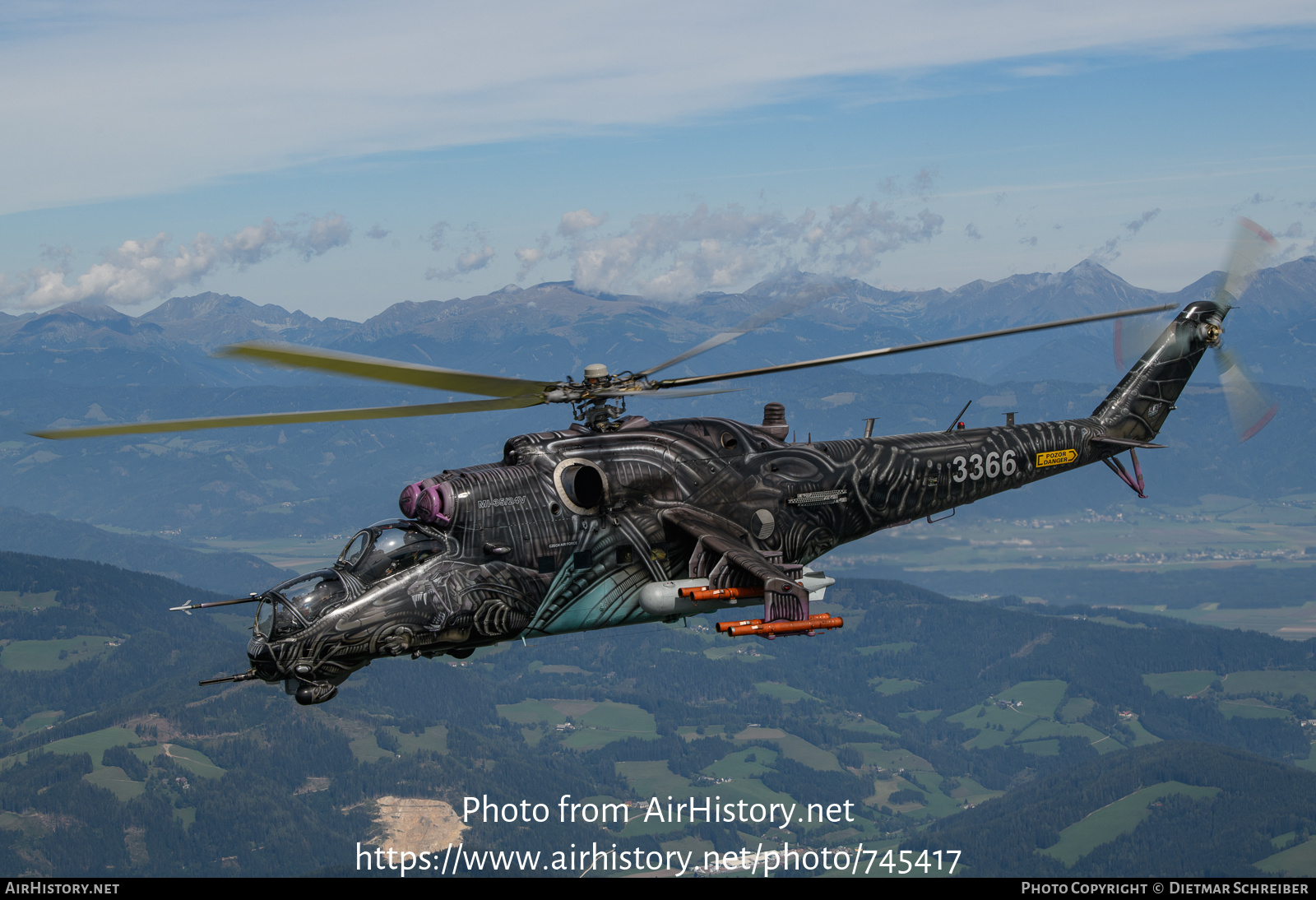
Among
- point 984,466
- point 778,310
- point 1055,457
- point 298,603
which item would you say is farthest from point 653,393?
point 1055,457

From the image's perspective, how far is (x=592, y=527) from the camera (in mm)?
30891

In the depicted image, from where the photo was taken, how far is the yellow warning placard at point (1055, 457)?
4012 centimetres

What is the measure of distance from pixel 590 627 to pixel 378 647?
20.5 feet

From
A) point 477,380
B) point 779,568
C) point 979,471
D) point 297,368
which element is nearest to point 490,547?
point 477,380

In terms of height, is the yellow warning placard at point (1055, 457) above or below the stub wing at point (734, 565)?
above

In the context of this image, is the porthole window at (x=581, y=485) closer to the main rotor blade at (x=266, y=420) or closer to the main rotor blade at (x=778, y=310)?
the main rotor blade at (x=266, y=420)

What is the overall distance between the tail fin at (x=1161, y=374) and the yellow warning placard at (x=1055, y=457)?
8.59ft

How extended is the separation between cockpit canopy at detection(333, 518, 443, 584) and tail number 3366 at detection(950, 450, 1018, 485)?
17406mm

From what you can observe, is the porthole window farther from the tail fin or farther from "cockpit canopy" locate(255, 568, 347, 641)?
the tail fin

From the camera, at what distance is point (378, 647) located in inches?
1101

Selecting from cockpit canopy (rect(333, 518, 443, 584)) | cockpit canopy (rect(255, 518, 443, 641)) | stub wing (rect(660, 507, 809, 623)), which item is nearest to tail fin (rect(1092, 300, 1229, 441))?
stub wing (rect(660, 507, 809, 623))

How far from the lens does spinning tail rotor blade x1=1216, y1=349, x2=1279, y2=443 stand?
39.2 metres

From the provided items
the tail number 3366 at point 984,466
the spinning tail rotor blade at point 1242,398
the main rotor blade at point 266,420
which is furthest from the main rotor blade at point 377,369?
the spinning tail rotor blade at point 1242,398

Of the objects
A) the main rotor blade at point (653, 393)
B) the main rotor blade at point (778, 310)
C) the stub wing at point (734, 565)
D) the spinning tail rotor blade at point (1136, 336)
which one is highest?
the main rotor blade at point (778, 310)
